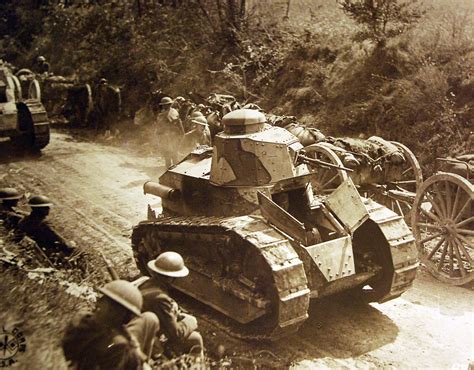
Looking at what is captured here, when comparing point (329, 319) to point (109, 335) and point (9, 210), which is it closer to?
point (109, 335)

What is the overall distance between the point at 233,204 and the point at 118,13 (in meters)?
14.3

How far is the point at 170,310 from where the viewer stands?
4969mm

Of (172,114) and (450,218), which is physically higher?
(172,114)

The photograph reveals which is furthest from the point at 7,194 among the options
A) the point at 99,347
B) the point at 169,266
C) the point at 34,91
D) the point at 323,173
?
the point at 34,91

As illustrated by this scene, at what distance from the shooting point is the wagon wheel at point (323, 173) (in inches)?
357

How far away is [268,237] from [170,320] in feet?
4.73

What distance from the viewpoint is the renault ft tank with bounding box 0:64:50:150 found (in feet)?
38.8

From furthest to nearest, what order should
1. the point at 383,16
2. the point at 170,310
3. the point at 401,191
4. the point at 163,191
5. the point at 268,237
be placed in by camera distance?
1. the point at 383,16
2. the point at 401,191
3. the point at 163,191
4. the point at 268,237
5. the point at 170,310

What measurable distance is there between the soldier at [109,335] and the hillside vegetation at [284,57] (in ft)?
25.9

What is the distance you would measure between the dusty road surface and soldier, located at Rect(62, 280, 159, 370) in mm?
1863

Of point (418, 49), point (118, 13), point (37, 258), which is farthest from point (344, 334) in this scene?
point (118, 13)

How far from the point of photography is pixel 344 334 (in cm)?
641

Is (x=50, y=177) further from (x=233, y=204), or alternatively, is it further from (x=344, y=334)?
(x=344, y=334)

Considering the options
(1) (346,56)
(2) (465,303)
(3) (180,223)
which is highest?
(1) (346,56)
